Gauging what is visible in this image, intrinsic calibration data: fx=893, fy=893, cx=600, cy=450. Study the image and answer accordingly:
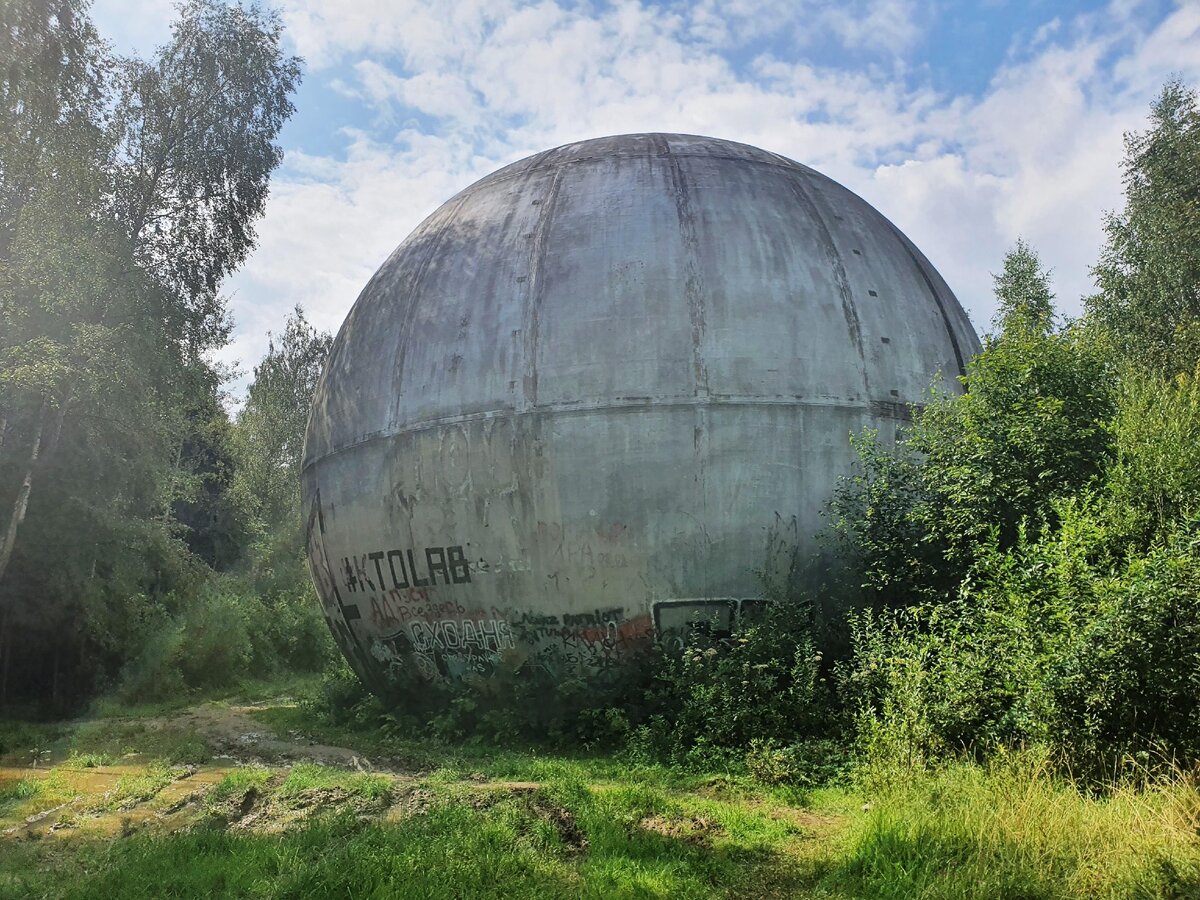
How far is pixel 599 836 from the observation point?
601 centimetres

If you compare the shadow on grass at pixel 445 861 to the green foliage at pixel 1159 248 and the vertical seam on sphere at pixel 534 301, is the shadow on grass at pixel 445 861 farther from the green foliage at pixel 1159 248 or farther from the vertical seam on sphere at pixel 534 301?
the green foliage at pixel 1159 248

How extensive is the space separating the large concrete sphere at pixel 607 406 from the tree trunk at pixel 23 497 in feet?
22.8

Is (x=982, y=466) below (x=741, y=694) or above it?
above

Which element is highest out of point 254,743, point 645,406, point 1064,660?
point 645,406

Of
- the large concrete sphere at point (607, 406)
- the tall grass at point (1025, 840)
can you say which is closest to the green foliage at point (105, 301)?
the large concrete sphere at point (607, 406)

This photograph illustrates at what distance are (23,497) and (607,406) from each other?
37.7 ft

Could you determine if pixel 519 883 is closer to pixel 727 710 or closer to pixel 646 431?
pixel 727 710

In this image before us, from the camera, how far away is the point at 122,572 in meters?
17.8

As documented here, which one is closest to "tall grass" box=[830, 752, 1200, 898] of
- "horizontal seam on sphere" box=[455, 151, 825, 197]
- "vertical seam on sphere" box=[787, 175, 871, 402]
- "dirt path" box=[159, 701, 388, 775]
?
"dirt path" box=[159, 701, 388, 775]

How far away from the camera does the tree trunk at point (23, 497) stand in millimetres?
15172

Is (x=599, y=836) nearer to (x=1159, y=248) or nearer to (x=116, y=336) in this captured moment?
(x=116, y=336)

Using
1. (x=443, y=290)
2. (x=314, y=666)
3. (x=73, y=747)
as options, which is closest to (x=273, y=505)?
(x=314, y=666)

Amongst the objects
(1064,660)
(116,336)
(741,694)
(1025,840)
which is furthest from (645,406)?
(116,336)

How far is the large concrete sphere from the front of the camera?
984 centimetres
